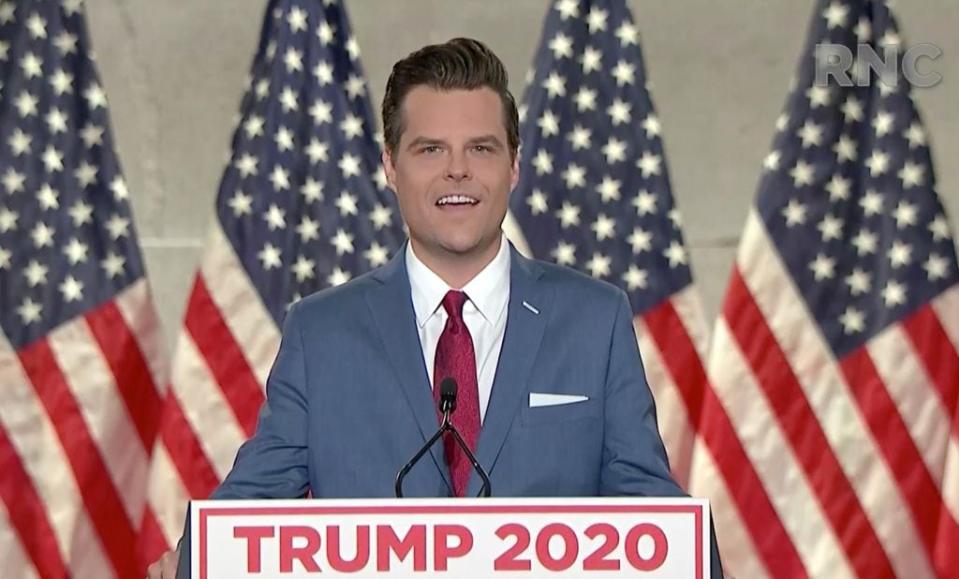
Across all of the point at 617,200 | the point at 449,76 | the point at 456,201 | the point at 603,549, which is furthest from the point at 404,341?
the point at 617,200

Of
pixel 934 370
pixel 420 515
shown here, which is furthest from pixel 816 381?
pixel 420 515

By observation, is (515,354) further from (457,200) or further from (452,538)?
(452,538)

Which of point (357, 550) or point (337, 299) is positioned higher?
point (337, 299)

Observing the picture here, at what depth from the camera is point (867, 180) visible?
4164mm

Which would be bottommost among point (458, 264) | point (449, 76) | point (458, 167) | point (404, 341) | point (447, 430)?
point (447, 430)

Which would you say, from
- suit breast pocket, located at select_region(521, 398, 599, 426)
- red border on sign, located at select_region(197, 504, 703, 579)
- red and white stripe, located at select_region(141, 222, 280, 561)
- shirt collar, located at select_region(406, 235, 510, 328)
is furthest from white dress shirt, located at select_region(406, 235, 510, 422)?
red and white stripe, located at select_region(141, 222, 280, 561)

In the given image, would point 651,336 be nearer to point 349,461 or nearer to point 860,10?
point 860,10

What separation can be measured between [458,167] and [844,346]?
2.25 meters

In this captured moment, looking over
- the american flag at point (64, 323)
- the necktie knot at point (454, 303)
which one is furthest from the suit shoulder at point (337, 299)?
the american flag at point (64, 323)

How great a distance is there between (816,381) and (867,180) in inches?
21.0

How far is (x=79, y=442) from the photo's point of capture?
170 inches

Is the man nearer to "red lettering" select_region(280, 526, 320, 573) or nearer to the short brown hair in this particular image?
the short brown hair

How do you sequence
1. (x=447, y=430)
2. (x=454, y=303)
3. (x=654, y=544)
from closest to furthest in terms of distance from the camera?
1. (x=654, y=544)
2. (x=447, y=430)
3. (x=454, y=303)

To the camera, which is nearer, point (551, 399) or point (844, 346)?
point (551, 399)
